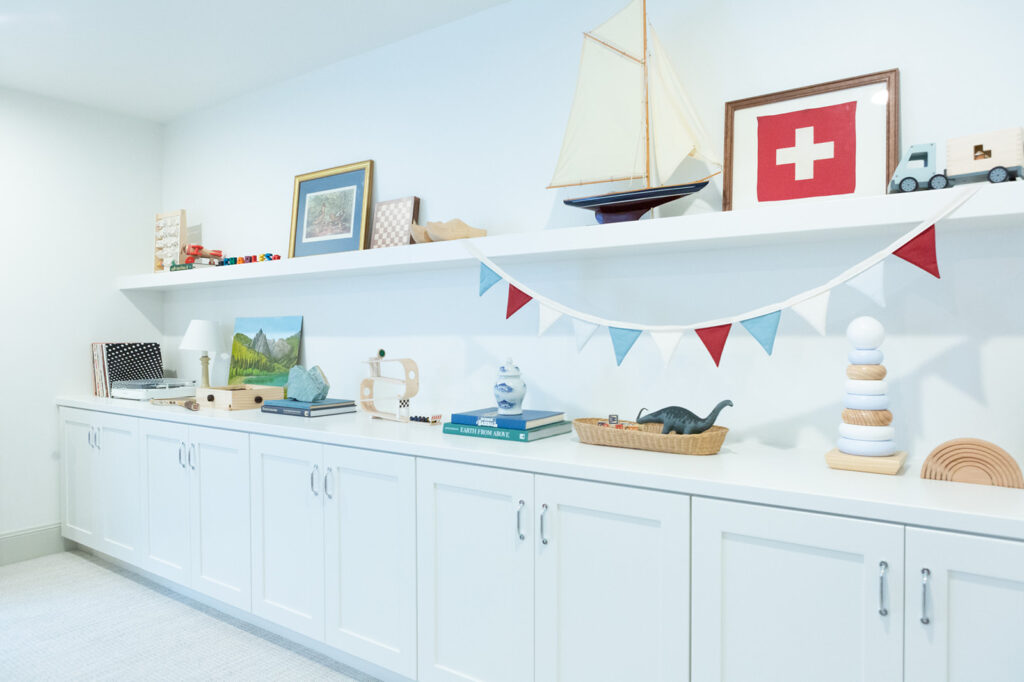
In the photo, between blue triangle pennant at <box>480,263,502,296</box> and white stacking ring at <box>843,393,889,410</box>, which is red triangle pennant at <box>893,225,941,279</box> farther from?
blue triangle pennant at <box>480,263,502,296</box>

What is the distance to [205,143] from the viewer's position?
360 cm

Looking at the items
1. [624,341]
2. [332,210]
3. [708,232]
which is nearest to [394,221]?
[332,210]

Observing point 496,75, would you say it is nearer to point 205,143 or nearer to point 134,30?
point 134,30

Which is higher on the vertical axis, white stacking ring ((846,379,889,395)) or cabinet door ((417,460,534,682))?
white stacking ring ((846,379,889,395))

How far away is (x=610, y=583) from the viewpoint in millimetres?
1631

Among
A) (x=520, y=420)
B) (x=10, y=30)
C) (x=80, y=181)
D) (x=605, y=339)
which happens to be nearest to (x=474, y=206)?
(x=605, y=339)

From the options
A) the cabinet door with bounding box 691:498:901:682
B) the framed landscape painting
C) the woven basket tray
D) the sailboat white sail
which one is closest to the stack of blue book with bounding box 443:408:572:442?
the woven basket tray

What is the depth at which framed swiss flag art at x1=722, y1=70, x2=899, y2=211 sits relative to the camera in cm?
173

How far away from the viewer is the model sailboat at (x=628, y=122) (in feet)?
6.32

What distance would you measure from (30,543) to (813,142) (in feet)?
12.8

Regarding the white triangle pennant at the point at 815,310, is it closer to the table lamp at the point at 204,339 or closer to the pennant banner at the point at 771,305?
the pennant banner at the point at 771,305

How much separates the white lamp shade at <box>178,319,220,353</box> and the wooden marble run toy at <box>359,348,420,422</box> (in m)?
1.02

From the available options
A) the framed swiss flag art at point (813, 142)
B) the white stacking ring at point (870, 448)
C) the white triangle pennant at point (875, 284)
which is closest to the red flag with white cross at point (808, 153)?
the framed swiss flag art at point (813, 142)

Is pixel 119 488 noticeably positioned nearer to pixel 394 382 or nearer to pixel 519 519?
pixel 394 382
